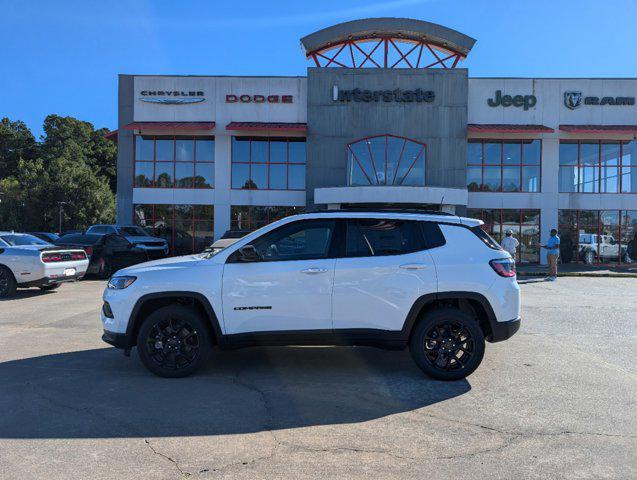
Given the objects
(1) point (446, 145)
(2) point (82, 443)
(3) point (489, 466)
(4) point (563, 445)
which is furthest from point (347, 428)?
(1) point (446, 145)

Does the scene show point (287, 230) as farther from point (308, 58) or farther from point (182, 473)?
point (308, 58)

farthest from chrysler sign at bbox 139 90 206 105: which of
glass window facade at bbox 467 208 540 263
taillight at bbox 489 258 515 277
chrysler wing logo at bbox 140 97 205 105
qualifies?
taillight at bbox 489 258 515 277

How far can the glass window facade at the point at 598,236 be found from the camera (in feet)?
84.4

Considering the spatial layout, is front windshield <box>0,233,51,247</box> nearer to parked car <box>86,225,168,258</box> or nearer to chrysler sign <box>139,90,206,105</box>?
parked car <box>86,225,168,258</box>

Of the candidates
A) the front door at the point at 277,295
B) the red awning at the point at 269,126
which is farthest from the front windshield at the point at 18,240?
the red awning at the point at 269,126

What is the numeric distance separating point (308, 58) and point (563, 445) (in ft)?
87.9

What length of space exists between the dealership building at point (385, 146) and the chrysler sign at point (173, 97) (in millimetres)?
54

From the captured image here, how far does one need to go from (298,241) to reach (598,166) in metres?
26.0

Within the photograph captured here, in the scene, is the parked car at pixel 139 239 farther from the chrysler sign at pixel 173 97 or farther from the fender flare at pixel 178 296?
the fender flare at pixel 178 296

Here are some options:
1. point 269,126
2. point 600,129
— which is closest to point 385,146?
point 269,126

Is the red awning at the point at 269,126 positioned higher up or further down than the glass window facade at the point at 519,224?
higher up

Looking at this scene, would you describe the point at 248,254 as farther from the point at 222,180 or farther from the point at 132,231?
the point at 222,180

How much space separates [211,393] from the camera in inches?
189

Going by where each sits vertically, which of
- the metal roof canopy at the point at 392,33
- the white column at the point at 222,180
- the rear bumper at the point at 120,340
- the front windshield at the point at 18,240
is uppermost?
the metal roof canopy at the point at 392,33
